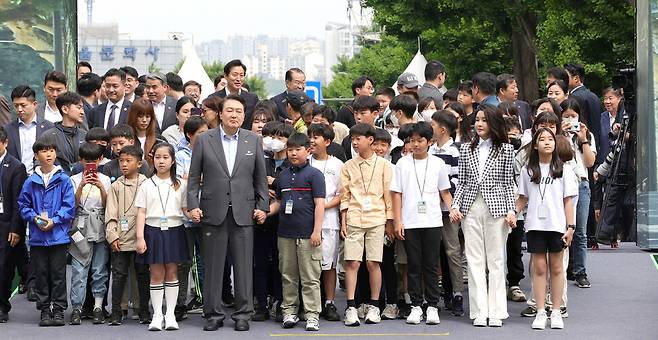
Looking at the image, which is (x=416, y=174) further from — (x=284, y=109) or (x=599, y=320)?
(x=284, y=109)

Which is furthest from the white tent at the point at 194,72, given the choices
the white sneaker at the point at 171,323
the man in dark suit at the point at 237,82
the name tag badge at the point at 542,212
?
the name tag badge at the point at 542,212

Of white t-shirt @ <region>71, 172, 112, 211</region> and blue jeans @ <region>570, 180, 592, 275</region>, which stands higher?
white t-shirt @ <region>71, 172, 112, 211</region>

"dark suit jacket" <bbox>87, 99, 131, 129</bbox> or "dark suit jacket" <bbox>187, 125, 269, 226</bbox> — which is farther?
"dark suit jacket" <bbox>87, 99, 131, 129</bbox>

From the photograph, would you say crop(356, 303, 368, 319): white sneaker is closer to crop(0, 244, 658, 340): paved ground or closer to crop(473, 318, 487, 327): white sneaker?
crop(0, 244, 658, 340): paved ground

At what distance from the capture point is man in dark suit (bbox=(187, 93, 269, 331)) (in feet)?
37.2

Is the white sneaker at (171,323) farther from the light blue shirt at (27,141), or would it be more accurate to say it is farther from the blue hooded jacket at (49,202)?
the light blue shirt at (27,141)

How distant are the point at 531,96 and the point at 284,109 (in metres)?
17.1

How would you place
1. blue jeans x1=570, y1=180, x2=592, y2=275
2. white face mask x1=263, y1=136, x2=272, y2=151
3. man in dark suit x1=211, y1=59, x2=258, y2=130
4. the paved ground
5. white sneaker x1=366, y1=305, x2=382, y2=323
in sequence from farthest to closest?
man in dark suit x1=211, y1=59, x2=258, y2=130 < blue jeans x1=570, y1=180, x2=592, y2=275 < white face mask x1=263, y1=136, x2=272, y2=151 < white sneaker x1=366, y1=305, x2=382, y2=323 < the paved ground

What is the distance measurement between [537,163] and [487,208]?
22.4 inches

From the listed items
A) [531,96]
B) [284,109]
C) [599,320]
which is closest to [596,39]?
[531,96]

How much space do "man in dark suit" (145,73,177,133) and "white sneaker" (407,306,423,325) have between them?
3.96 m

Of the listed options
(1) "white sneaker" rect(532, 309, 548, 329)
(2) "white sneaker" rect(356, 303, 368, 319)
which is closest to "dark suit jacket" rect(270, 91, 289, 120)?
(2) "white sneaker" rect(356, 303, 368, 319)

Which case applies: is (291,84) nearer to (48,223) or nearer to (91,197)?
(91,197)

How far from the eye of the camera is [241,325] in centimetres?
1132
